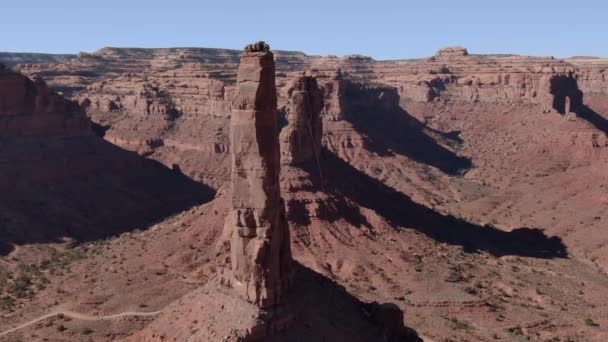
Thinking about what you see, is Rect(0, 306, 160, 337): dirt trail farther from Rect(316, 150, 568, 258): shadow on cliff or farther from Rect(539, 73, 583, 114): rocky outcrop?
Rect(539, 73, 583, 114): rocky outcrop

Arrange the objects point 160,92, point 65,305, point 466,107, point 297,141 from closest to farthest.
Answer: point 65,305
point 297,141
point 160,92
point 466,107

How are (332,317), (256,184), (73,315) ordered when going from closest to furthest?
(256,184), (332,317), (73,315)

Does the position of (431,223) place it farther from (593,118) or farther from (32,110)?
(593,118)

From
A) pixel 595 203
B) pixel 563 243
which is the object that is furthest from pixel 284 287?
pixel 595 203

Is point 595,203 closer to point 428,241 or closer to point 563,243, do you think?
point 563,243

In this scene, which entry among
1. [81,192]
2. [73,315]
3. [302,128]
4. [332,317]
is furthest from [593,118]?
[332,317]

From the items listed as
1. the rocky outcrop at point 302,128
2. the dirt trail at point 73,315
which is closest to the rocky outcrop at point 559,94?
the rocky outcrop at point 302,128

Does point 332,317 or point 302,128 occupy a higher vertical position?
point 302,128
